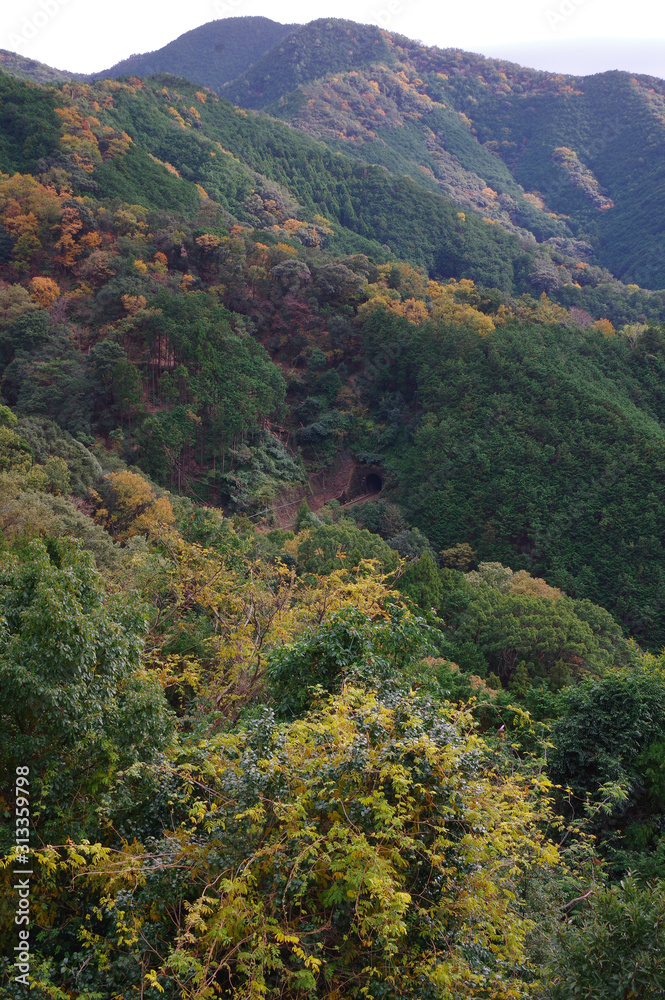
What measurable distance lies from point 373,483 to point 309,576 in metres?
16.1

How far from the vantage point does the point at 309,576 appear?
55.6 ft

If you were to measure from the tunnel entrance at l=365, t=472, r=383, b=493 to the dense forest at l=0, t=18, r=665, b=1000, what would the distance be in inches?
4.6

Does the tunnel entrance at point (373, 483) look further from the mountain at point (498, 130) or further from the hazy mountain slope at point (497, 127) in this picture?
the hazy mountain slope at point (497, 127)

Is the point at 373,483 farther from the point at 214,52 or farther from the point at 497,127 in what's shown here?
the point at 214,52

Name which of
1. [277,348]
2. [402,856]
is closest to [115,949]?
[402,856]

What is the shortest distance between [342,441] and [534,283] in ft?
94.4

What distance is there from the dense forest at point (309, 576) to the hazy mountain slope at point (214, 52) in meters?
45.5

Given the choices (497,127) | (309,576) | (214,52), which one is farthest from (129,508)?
(214,52)

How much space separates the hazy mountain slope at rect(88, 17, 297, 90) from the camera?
105500 mm
